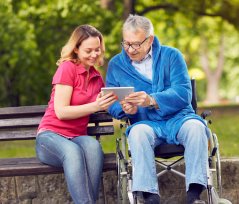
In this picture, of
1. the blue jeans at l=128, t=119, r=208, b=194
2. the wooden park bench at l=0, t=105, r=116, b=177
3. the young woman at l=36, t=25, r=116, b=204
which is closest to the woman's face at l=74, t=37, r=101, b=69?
the young woman at l=36, t=25, r=116, b=204

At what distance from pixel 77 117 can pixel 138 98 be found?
0.51 meters

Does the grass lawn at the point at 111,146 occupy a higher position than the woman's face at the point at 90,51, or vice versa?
the woman's face at the point at 90,51

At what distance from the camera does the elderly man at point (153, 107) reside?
213 inches

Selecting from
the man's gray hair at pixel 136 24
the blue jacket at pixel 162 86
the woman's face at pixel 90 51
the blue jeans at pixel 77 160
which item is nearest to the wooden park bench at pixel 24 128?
the blue jeans at pixel 77 160

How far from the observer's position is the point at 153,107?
5.84 metres

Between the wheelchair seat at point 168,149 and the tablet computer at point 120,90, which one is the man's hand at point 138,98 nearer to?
the tablet computer at point 120,90

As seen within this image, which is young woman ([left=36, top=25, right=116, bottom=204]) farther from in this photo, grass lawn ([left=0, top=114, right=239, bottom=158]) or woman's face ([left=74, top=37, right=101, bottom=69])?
grass lawn ([left=0, top=114, right=239, bottom=158])

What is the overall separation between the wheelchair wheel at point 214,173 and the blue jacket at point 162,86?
25 centimetres

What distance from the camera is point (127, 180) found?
5688 mm

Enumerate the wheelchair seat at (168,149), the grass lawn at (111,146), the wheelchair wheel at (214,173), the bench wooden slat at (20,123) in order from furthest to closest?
the grass lawn at (111,146) → the bench wooden slat at (20,123) → the wheelchair seat at (168,149) → the wheelchair wheel at (214,173)

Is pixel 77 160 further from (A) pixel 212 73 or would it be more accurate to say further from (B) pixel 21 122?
(A) pixel 212 73

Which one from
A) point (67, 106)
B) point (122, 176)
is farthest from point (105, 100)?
point (122, 176)

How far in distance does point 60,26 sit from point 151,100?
12.2m

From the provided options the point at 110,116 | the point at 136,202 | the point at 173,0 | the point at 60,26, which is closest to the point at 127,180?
the point at 136,202
